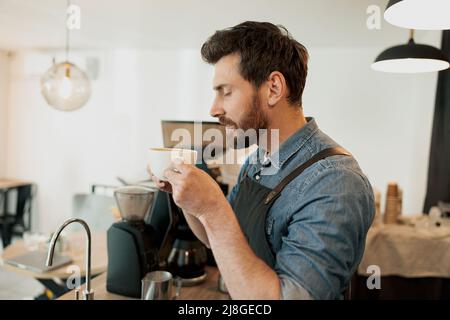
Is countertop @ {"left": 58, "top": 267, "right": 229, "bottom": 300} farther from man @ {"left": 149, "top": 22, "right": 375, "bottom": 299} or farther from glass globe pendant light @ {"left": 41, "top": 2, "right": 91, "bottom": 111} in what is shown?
glass globe pendant light @ {"left": 41, "top": 2, "right": 91, "bottom": 111}

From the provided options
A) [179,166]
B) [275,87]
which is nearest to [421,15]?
[275,87]

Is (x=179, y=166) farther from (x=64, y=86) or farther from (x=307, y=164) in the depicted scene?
(x=64, y=86)

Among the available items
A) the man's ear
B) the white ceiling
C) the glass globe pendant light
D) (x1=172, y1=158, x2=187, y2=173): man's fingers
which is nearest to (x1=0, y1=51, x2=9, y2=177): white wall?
the glass globe pendant light

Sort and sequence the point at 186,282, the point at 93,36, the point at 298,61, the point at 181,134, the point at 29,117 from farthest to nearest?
the point at 29,117, the point at 93,36, the point at 186,282, the point at 181,134, the point at 298,61

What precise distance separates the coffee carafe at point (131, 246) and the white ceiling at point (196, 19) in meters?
0.59

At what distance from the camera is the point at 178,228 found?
134cm

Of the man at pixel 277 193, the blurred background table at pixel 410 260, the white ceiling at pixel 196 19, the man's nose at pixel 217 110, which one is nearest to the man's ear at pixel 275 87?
the man at pixel 277 193

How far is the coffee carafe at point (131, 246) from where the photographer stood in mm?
1184

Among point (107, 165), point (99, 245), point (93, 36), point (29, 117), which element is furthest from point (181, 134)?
point (29, 117)

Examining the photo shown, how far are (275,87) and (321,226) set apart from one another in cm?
31

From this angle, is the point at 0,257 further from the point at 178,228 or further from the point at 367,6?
the point at 367,6

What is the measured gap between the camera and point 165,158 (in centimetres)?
83

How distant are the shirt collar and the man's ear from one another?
10 cm

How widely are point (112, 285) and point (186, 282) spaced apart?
0.84 ft
